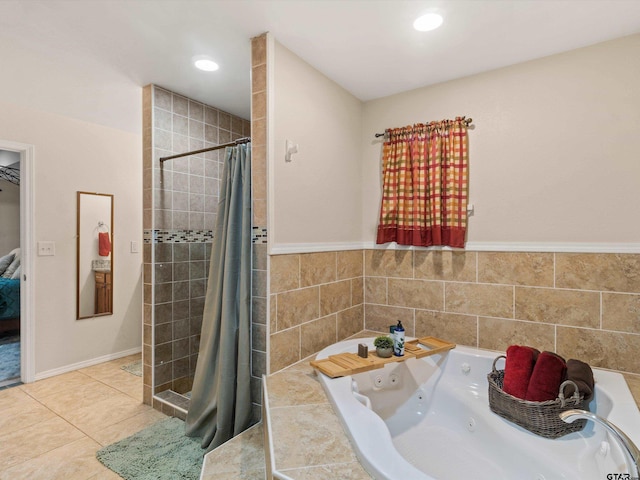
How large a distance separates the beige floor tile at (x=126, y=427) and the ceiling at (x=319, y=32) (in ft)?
7.79

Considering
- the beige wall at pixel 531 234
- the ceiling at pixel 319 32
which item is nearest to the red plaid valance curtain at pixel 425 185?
the beige wall at pixel 531 234

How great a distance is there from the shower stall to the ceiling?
0.41 metres

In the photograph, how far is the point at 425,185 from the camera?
8.34 ft

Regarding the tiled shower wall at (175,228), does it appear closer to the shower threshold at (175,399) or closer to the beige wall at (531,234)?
the shower threshold at (175,399)

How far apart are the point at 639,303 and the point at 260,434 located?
2.17 metres

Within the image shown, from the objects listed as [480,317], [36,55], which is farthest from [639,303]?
[36,55]

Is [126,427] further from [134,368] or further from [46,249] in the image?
[46,249]

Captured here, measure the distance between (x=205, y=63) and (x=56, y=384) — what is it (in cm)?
297

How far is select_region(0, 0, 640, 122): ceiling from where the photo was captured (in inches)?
67.6

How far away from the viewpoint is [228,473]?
5.08ft

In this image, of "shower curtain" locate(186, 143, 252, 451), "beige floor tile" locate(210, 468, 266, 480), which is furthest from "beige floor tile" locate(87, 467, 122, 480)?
"beige floor tile" locate(210, 468, 266, 480)

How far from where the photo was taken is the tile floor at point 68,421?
1937 millimetres

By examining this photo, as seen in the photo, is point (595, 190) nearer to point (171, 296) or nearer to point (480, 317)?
point (480, 317)

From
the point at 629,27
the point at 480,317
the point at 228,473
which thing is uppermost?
the point at 629,27
